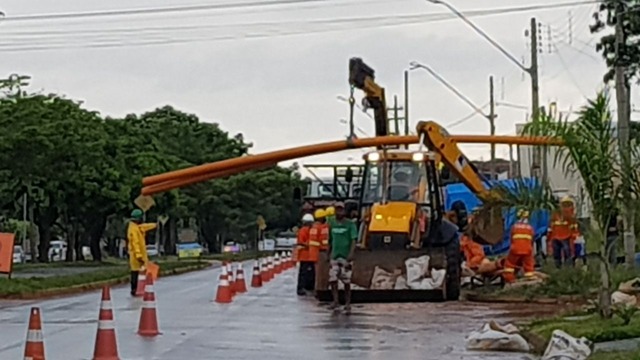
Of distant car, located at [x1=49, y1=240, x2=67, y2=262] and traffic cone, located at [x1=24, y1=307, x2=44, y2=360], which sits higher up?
distant car, located at [x1=49, y1=240, x2=67, y2=262]

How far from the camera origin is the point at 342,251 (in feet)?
79.2

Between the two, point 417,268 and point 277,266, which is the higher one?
point 277,266

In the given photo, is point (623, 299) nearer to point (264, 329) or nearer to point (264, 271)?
point (264, 329)

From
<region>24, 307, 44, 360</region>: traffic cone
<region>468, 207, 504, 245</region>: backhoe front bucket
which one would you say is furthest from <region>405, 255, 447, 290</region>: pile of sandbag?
<region>24, 307, 44, 360</region>: traffic cone

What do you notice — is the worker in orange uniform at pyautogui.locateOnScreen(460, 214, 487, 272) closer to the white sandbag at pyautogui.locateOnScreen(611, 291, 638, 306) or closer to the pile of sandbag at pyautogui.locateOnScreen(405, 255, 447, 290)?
the pile of sandbag at pyautogui.locateOnScreen(405, 255, 447, 290)

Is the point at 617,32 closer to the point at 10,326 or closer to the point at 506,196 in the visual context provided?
the point at 506,196

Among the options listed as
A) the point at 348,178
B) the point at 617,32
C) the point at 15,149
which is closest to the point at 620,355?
the point at 617,32

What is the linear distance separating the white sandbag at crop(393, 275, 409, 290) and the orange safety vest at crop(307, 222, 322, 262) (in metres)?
2.96

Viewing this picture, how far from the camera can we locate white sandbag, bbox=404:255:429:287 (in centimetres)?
2556

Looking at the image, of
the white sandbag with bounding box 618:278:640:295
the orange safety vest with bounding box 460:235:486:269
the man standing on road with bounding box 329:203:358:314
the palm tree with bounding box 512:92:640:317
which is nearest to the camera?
the palm tree with bounding box 512:92:640:317

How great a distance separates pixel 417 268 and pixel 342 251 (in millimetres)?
2095

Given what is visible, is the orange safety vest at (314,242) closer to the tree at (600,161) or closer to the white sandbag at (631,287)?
the white sandbag at (631,287)

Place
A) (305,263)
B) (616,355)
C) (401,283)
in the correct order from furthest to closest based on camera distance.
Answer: (305,263)
(401,283)
(616,355)

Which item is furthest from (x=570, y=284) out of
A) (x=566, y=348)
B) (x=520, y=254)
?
(x=566, y=348)
